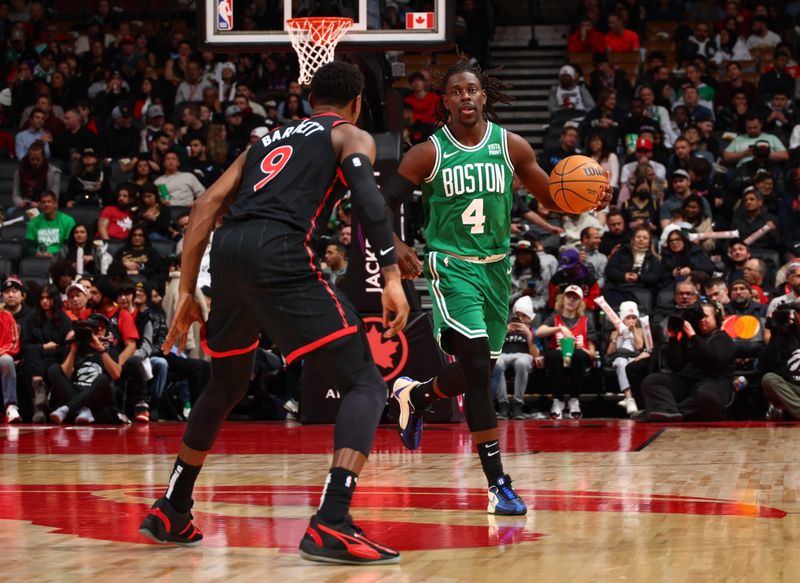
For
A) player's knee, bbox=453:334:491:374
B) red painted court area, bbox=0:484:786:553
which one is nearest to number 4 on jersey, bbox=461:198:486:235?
player's knee, bbox=453:334:491:374

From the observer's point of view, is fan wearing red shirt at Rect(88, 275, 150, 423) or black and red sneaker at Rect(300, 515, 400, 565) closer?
black and red sneaker at Rect(300, 515, 400, 565)

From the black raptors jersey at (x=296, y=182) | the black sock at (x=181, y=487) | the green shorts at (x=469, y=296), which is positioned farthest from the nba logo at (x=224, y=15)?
the black sock at (x=181, y=487)

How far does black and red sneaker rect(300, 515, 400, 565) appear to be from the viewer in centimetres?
442

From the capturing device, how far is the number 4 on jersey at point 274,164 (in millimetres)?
4945

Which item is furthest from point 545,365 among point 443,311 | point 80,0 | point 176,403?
point 80,0

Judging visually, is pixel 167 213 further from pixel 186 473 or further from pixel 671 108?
pixel 186 473

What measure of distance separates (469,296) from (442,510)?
1.07 meters

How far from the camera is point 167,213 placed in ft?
51.6

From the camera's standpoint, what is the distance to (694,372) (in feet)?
Result: 39.1

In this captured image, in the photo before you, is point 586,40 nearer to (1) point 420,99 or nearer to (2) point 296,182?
(1) point 420,99

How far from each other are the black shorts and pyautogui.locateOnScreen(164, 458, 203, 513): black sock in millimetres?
486

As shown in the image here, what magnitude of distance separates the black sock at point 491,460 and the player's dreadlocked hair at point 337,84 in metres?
1.85

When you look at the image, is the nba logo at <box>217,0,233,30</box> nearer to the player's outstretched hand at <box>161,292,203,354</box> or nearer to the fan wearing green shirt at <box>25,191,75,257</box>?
the fan wearing green shirt at <box>25,191,75,257</box>

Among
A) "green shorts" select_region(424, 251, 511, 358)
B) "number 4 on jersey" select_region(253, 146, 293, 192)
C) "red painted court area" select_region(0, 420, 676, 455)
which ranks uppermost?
"number 4 on jersey" select_region(253, 146, 293, 192)
